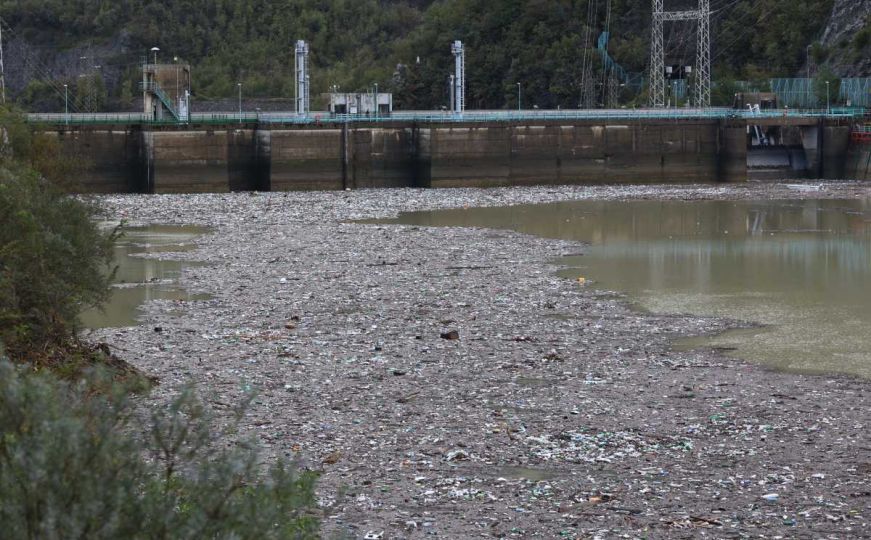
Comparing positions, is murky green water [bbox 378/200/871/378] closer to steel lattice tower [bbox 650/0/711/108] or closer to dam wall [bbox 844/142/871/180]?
dam wall [bbox 844/142/871/180]

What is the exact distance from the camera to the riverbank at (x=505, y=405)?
11.7 meters

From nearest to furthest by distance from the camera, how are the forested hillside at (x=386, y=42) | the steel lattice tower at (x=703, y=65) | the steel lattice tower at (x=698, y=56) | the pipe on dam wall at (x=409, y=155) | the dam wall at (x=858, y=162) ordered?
the pipe on dam wall at (x=409, y=155) → the dam wall at (x=858, y=162) → the steel lattice tower at (x=703, y=65) → the steel lattice tower at (x=698, y=56) → the forested hillside at (x=386, y=42)

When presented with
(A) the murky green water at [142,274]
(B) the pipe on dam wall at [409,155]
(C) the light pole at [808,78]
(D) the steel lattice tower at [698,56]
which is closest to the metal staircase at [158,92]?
(B) the pipe on dam wall at [409,155]

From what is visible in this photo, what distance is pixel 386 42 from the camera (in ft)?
396

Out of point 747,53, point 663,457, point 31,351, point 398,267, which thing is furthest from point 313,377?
point 747,53

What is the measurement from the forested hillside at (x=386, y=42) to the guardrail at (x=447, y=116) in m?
14.5

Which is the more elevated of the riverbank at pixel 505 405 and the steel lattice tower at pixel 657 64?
the steel lattice tower at pixel 657 64

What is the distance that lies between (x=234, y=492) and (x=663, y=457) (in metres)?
7.65

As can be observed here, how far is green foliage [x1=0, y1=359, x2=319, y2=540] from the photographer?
18.5 feet

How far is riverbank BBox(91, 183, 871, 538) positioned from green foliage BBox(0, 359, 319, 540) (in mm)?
1509

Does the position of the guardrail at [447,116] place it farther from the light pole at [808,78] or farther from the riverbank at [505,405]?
the riverbank at [505,405]

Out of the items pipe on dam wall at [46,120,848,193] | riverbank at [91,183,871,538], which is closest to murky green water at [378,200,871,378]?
riverbank at [91,183,871,538]

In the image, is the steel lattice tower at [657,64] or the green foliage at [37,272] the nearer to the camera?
the green foliage at [37,272]

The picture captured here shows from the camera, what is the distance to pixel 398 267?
3014 centimetres
